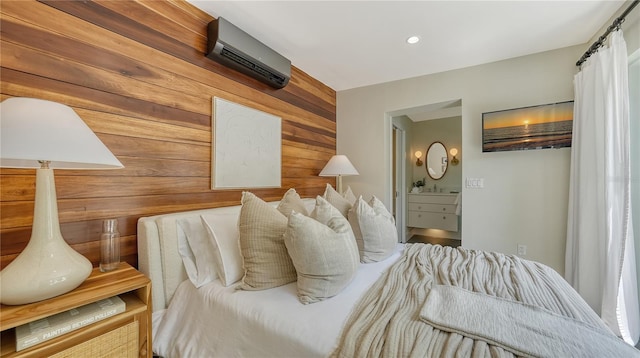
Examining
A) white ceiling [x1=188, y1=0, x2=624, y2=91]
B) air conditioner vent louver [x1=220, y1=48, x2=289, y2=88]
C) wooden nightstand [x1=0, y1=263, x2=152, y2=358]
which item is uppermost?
white ceiling [x1=188, y1=0, x2=624, y2=91]

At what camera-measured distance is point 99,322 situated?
1009mm

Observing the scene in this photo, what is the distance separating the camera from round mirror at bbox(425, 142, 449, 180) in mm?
5199

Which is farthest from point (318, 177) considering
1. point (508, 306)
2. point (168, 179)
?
point (508, 306)

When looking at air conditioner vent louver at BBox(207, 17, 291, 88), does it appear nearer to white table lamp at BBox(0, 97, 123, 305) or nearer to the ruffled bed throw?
white table lamp at BBox(0, 97, 123, 305)

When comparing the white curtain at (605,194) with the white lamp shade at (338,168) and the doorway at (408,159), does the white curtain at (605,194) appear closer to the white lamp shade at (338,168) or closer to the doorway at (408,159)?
the doorway at (408,159)

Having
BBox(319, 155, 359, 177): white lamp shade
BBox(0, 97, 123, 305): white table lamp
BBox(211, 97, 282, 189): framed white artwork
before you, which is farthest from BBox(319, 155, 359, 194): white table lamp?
BBox(0, 97, 123, 305): white table lamp

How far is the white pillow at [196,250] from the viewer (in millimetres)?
1462

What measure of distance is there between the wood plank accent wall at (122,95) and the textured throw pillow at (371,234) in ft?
3.56

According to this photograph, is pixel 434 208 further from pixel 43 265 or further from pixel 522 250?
pixel 43 265

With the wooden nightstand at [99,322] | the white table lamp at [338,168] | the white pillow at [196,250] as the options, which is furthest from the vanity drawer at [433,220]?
the wooden nightstand at [99,322]

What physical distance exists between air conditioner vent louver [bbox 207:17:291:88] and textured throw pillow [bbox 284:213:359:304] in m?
1.47

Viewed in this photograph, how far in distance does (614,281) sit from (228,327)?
8.78 ft

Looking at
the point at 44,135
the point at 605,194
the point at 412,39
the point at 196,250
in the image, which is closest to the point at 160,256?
the point at 196,250

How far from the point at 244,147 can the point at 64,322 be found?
153 cm
